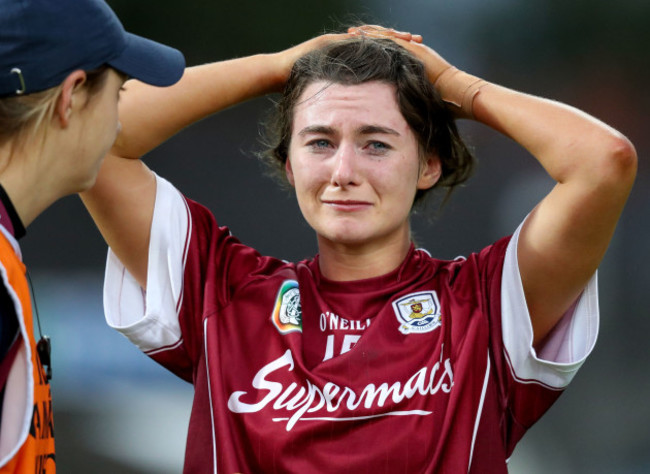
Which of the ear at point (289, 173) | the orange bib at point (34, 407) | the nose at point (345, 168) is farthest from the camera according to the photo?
the ear at point (289, 173)

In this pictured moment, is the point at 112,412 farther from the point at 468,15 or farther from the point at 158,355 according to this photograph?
the point at 468,15

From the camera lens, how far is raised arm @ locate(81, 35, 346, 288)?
185 centimetres

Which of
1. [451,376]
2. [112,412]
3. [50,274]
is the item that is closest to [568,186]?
[451,376]

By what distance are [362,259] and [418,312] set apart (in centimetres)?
19

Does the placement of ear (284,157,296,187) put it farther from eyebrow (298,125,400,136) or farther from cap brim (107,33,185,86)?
cap brim (107,33,185,86)

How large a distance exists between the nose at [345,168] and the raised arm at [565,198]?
321 mm

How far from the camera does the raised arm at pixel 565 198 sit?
1717 mm

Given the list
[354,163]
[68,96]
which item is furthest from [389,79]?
[68,96]

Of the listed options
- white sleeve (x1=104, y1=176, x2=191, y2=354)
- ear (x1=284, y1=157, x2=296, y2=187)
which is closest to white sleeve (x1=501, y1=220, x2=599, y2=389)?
ear (x1=284, y1=157, x2=296, y2=187)

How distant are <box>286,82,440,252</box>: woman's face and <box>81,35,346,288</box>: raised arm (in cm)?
15

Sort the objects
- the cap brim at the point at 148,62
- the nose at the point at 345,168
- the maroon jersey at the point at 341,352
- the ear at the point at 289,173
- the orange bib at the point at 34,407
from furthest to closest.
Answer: the ear at the point at 289,173, the nose at the point at 345,168, the maroon jersey at the point at 341,352, the cap brim at the point at 148,62, the orange bib at the point at 34,407

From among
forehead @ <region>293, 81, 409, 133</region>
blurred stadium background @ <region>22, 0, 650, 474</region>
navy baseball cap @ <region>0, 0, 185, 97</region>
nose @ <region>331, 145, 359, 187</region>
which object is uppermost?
navy baseball cap @ <region>0, 0, 185, 97</region>

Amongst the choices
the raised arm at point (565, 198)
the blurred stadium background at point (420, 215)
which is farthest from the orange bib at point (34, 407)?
the blurred stadium background at point (420, 215)

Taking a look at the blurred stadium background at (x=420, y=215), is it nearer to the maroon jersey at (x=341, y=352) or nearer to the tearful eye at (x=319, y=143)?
the maroon jersey at (x=341, y=352)
